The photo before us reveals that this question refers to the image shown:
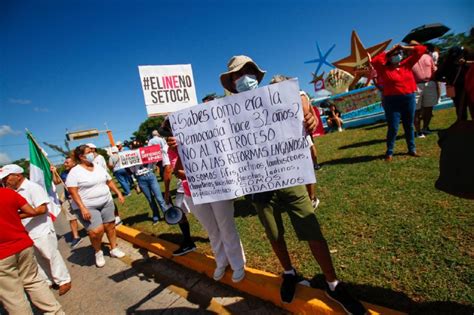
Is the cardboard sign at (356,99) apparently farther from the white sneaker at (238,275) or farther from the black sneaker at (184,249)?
the white sneaker at (238,275)

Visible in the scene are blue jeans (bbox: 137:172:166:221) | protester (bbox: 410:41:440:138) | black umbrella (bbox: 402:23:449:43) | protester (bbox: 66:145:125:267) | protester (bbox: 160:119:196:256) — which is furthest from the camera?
black umbrella (bbox: 402:23:449:43)

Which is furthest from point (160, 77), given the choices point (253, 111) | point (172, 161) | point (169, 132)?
point (253, 111)

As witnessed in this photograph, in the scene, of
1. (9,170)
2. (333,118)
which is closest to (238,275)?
(9,170)

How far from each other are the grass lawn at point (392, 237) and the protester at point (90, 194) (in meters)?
1.09

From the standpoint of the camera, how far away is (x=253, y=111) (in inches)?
81.0

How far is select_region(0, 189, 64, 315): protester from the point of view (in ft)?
8.81

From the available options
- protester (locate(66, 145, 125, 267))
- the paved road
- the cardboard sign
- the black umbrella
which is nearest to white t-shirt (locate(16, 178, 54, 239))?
protester (locate(66, 145, 125, 267))

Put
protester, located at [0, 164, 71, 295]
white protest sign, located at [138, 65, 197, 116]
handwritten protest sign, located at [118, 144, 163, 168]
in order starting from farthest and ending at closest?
handwritten protest sign, located at [118, 144, 163, 168] → protester, located at [0, 164, 71, 295] → white protest sign, located at [138, 65, 197, 116]

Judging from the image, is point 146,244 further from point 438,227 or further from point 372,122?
point 372,122

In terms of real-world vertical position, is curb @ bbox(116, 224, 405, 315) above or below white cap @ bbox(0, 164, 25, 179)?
below

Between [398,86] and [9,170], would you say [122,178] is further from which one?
[398,86]

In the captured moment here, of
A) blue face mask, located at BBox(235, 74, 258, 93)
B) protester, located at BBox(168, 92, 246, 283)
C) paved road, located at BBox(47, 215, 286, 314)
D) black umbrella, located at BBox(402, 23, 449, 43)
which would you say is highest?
black umbrella, located at BBox(402, 23, 449, 43)

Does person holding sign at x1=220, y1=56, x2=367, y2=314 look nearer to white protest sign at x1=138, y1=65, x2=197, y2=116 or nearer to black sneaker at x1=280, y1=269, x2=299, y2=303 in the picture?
black sneaker at x1=280, y1=269, x2=299, y2=303

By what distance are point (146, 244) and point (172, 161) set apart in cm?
228
